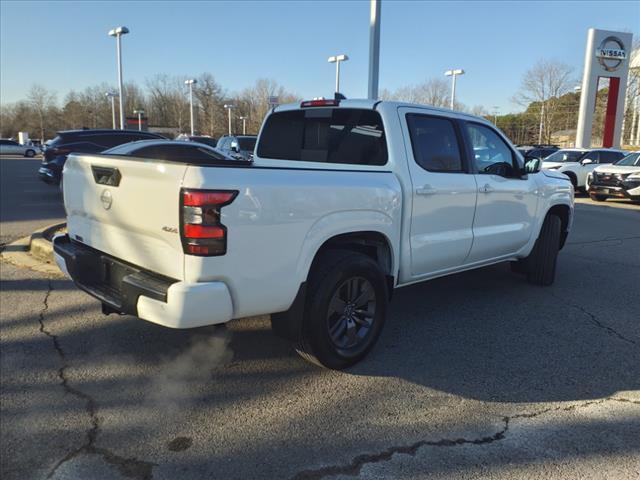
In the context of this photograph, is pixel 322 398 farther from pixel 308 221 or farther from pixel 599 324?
pixel 599 324

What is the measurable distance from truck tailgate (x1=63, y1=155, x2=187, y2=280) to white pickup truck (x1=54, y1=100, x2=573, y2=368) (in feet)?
0.04

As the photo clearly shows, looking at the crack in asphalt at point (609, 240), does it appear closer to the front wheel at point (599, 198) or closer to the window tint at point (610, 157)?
the front wheel at point (599, 198)

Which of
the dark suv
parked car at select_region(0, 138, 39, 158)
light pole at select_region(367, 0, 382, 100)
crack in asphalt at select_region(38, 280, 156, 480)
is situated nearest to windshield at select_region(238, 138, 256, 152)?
the dark suv

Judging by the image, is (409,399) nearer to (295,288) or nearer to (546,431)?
(546,431)

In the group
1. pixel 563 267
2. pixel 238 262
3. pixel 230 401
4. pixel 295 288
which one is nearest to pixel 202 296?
pixel 238 262

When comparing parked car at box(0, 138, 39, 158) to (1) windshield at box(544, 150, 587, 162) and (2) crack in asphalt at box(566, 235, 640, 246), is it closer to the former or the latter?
(1) windshield at box(544, 150, 587, 162)

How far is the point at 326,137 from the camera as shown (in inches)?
180

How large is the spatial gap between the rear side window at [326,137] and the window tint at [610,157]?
1858 cm

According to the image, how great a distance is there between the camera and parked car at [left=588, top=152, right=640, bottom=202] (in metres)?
16.2

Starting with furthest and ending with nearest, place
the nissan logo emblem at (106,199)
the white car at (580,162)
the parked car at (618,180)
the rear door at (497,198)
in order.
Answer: the white car at (580,162) < the parked car at (618,180) < the rear door at (497,198) < the nissan logo emblem at (106,199)

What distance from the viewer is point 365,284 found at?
3781 mm

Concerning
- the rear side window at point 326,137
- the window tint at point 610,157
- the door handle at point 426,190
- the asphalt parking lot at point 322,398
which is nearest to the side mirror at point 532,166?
the asphalt parking lot at point 322,398

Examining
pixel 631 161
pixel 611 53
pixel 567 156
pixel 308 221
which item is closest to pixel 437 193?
pixel 308 221

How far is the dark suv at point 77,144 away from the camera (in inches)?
511
